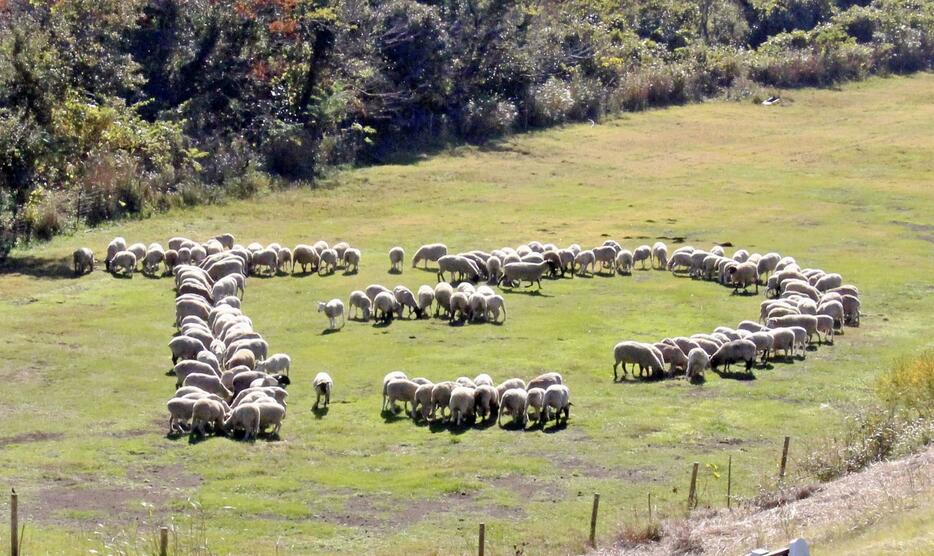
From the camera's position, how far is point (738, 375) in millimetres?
30547

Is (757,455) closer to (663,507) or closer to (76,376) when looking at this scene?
(663,507)

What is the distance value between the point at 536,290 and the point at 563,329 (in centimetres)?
471

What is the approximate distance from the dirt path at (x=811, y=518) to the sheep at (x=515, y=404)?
21.2 ft

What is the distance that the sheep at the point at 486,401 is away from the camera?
26625mm

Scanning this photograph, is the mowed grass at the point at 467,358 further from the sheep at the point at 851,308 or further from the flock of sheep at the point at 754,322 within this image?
the flock of sheep at the point at 754,322

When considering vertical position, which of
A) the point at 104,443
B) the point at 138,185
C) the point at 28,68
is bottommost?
the point at 104,443

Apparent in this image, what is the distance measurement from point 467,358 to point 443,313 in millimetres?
4916

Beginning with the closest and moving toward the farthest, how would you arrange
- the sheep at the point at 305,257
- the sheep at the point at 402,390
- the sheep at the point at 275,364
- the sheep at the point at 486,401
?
the sheep at the point at 486,401, the sheep at the point at 402,390, the sheep at the point at 275,364, the sheep at the point at 305,257

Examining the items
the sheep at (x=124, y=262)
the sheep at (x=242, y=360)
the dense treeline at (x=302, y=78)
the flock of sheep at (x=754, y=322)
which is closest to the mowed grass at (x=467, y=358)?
the flock of sheep at (x=754, y=322)

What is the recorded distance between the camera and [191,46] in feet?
191

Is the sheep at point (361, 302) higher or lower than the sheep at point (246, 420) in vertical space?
higher

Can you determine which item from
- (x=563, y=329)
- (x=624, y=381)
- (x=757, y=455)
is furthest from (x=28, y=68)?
(x=757, y=455)

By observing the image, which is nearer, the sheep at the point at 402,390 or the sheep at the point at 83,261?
the sheep at the point at 402,390

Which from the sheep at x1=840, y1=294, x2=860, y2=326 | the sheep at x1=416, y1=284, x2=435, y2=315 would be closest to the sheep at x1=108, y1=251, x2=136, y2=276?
the sheep at x1=416, y1=284, x2=435, y2=315
